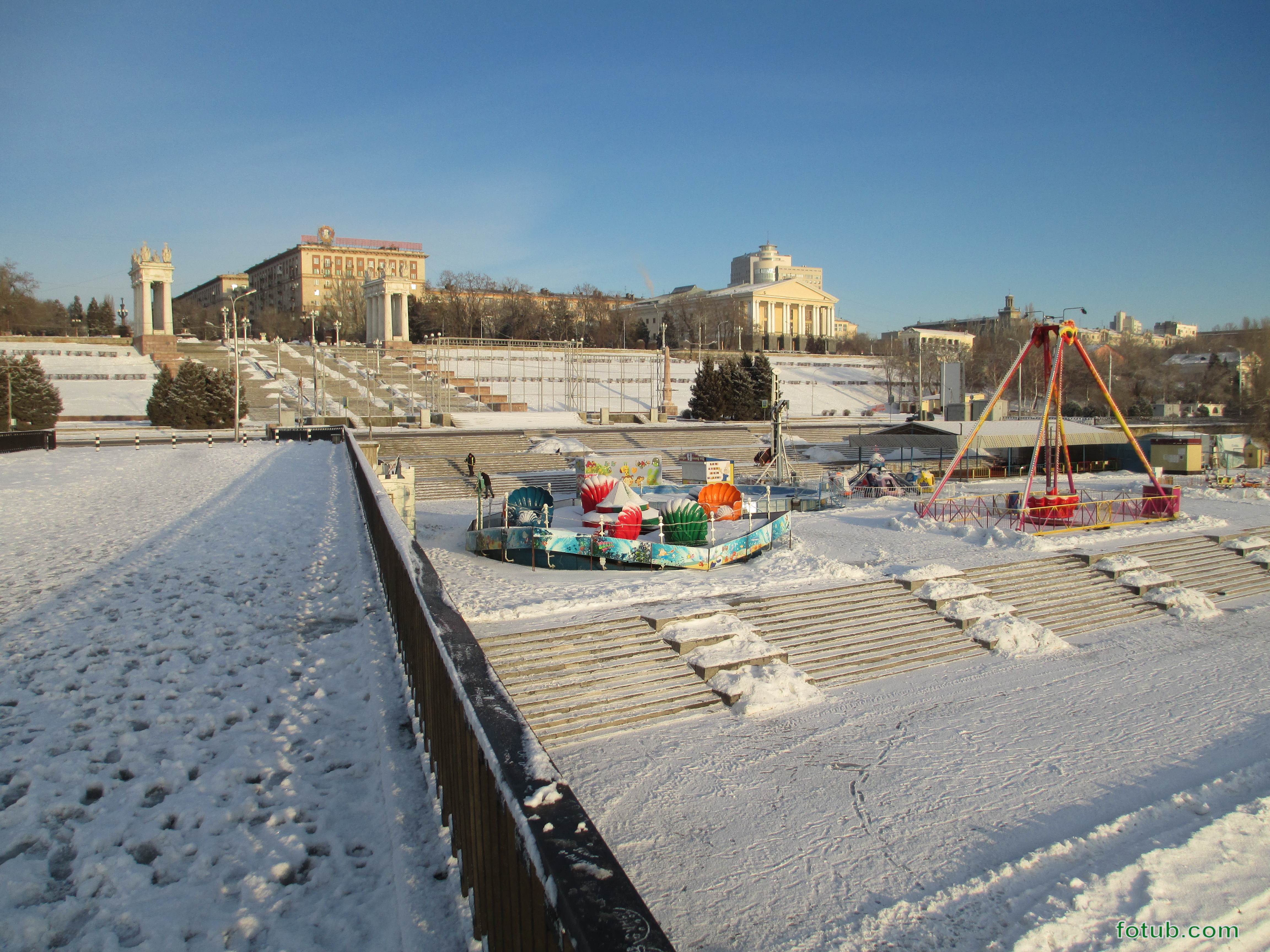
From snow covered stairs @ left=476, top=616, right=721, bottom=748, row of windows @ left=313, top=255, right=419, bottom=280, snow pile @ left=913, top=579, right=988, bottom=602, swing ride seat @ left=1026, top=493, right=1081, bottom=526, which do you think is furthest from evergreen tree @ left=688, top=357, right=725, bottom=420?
row of windows @ left=313, top=255, right=419, bottom=280

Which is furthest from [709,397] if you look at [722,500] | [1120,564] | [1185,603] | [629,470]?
[1185,603]

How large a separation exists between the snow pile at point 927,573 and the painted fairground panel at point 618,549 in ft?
11.9

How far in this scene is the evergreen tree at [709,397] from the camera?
56.9m

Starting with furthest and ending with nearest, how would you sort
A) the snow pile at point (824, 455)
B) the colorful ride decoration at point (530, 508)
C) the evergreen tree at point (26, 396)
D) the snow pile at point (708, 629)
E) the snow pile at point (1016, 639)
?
1. the evergreen tree at point (26, 396)
2. the snow pile at point (824, 455)
3. the colorful ride decoration at point (530, 508)
4. the snow pile at point (1016, 639)
5. the snow pile at point (708, 629)

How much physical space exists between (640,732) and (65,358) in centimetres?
7287

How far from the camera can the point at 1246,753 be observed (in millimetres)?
9688

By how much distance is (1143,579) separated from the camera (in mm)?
17328

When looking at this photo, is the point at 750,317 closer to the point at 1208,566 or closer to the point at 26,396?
the point at 26,396

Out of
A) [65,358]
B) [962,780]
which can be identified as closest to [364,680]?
[962,780]

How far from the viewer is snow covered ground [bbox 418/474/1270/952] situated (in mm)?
6281

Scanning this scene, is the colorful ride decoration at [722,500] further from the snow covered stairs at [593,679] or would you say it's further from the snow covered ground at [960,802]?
the snow covered stairs at [593,679]

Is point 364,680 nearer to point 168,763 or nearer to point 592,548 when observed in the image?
point 168,763

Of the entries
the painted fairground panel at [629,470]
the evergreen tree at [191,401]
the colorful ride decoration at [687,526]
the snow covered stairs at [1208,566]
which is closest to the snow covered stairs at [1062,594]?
the snow covered stairs at [1208,566]

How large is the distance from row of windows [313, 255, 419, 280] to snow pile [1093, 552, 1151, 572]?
108m
